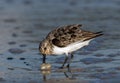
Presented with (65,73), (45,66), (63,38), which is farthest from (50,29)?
(65,73)

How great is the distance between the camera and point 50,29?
48.8 feet

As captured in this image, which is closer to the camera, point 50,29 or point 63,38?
point 63,38

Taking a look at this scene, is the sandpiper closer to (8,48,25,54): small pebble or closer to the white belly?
the white belly

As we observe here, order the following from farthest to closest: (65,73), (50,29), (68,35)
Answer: (50,29)
(68,35)
(65,73)

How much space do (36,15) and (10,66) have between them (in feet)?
21.8

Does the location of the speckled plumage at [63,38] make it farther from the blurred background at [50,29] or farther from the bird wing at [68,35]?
the blurred background at [50,29]

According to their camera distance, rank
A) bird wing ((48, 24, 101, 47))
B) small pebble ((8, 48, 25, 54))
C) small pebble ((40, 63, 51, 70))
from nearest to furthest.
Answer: small pebble ((40, 63, 51, 70)), bird wing ((48, 24, 101, 47)), small pebble ((8, 48, 25, 54))

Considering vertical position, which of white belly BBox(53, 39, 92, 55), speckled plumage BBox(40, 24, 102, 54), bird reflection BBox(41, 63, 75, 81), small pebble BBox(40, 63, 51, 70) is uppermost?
speckled plumage BBox(40, 24, 102, 54)

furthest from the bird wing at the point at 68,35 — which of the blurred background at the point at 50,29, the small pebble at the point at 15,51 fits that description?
the small pebble at the point at 15,51

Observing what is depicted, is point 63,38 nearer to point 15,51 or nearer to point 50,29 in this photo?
point 15,51

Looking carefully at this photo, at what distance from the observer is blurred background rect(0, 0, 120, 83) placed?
395 inches

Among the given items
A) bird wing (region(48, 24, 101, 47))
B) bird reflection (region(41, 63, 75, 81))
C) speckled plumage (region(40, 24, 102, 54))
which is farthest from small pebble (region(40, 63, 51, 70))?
bird wing (region(48, 24, 101, 47))

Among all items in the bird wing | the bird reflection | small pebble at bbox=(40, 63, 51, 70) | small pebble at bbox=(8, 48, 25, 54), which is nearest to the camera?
the bird reflection

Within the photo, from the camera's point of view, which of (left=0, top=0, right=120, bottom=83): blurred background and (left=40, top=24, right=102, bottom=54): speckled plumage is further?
(left=40, top=24, right=102, bottom=54): speckled plumage
